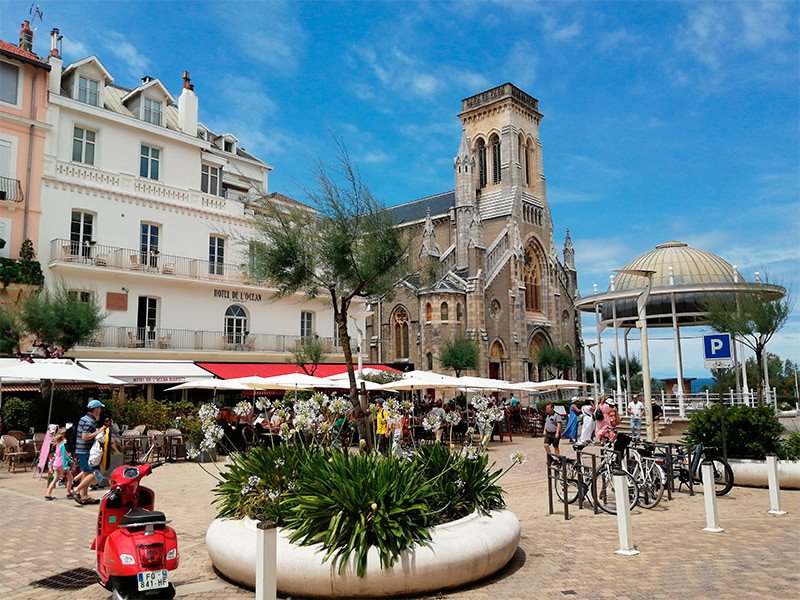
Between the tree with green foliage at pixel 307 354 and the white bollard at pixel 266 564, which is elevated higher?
the tree with green foliage at pixel 307 354

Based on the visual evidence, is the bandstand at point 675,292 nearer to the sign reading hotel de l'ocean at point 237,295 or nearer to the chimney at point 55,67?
the sign reading hotel de l'ocean at point 237,295

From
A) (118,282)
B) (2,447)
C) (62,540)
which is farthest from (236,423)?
(62,540)

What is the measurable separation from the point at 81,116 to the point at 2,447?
1329 centimetres

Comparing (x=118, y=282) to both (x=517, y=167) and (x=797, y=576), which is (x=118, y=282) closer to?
(x=797, y=576)

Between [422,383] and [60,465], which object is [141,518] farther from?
[422,383]

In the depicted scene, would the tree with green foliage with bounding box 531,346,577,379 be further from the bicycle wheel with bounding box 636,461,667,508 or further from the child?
the child

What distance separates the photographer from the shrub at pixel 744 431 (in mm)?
11516

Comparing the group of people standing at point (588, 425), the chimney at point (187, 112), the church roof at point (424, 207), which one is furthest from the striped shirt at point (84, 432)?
the church roof at point (424, 207)

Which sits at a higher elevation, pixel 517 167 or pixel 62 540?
pixel 517 167

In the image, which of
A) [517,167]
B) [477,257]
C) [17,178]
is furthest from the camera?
[517,167]

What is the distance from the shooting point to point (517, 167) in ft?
167

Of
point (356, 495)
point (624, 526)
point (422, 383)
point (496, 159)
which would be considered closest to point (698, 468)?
point (624, 526)

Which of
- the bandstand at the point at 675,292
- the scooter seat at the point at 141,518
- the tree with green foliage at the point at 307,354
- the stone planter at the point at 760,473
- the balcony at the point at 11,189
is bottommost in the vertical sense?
the stone planter at the point at 760,473

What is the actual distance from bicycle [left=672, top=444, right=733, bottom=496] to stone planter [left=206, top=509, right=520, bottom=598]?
19.2 ft
